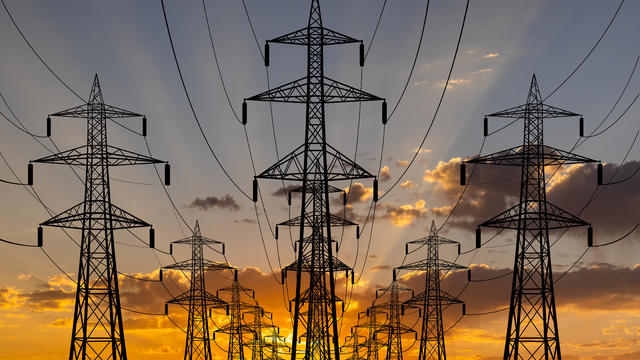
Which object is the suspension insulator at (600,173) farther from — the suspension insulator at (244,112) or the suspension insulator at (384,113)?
the suspension insulator at (244,112)

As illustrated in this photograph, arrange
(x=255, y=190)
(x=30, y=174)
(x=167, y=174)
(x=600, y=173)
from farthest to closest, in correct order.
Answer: (x=600, y=173)
(x=167, y=174)
(x=30, y=174)
(x=255, y=190)

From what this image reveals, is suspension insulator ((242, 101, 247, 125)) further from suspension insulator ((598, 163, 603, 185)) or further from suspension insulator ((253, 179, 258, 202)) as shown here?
suspension insulator ((598, 163, 603, 185))

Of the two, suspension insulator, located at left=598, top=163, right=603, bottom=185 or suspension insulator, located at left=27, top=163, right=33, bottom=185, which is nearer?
suspension insulator, located at left=27, top=163, right=33, bottom=185

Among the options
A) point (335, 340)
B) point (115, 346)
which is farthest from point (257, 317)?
point (335, 340)

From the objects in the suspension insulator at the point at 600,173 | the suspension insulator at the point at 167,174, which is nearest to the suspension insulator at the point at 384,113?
the suspension insulator at the point at 167,174

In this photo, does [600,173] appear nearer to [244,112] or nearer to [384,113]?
[384,113]

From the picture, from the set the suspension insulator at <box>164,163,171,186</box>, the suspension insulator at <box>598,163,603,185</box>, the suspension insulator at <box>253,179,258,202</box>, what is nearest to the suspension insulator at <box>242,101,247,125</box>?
the suspension insulator at <box>253,179,258,202</box>

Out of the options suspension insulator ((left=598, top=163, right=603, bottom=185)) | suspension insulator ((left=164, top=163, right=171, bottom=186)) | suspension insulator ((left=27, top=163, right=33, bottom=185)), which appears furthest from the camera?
suspension insulator ((left=598, top=163, right=603, bottom=185))

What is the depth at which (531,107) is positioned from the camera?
50.3 m

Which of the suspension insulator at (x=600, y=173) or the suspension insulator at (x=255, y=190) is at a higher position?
the suspension insulator at (x=600, y=173)

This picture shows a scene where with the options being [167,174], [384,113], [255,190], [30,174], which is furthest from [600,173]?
[30,174]

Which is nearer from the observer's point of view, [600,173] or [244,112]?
[244,112]

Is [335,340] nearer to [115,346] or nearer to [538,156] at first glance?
[115,346]

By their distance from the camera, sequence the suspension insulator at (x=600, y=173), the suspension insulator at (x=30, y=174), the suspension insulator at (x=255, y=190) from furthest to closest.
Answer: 1. the suspension insulator at (x=600, y=173)
2. the suspension insulator at (x=30, y=174)
3. the suspension insulator at (x=255, y=190)
